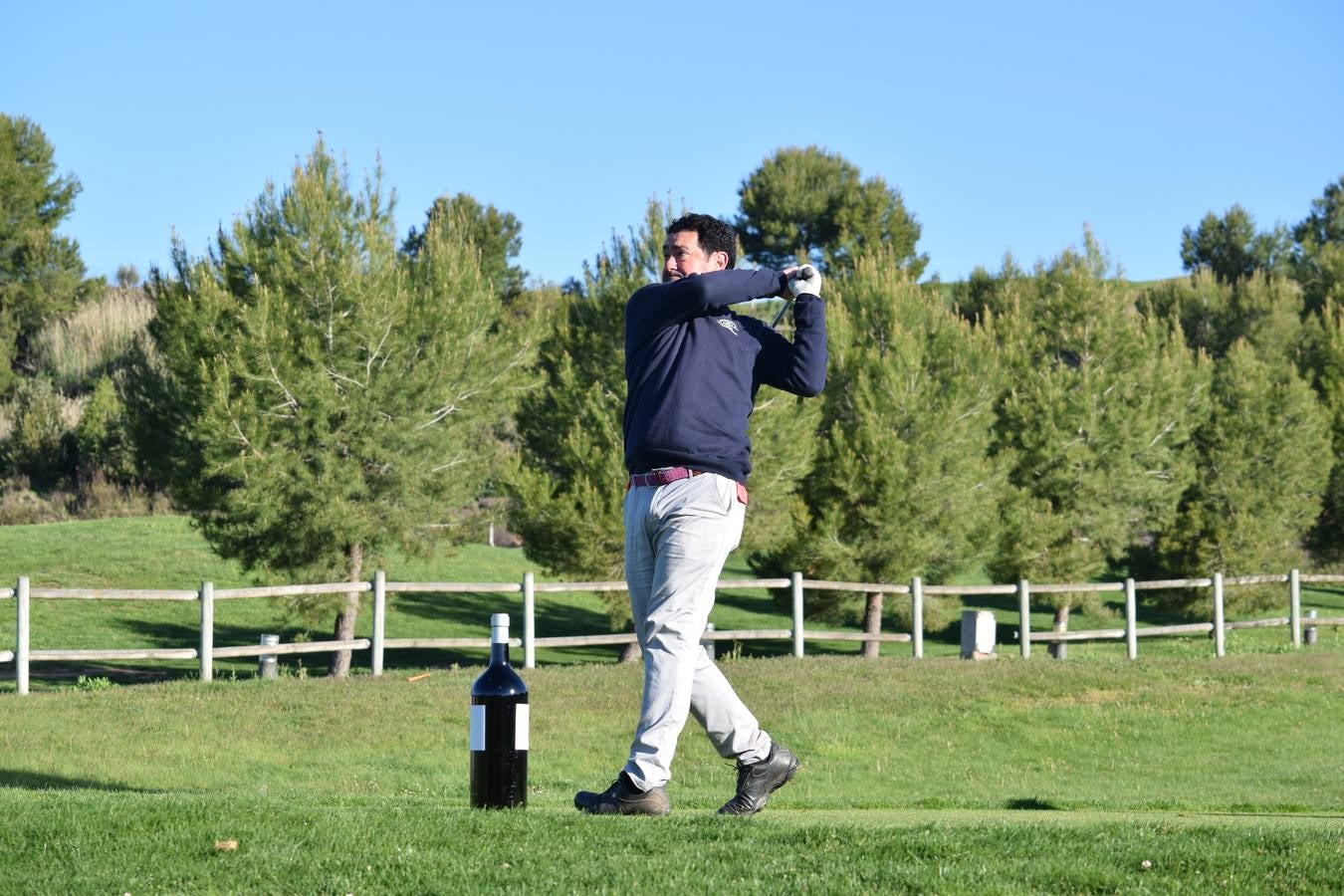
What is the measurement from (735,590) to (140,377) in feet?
69.9

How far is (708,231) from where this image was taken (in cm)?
588

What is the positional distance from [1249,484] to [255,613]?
22975 millimetres

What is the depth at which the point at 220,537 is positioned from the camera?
75.4 ft

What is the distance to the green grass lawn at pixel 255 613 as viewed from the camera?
97.9 feet

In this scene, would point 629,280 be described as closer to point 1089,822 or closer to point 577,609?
point 577,609

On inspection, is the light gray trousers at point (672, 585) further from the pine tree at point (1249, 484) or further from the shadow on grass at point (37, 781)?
the pine tree at point (1249, 484)

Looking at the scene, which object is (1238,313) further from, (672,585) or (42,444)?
(672,585)

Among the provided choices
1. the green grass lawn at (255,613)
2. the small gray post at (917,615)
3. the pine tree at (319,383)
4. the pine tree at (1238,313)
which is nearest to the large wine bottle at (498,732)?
the pine tree at (319,383)

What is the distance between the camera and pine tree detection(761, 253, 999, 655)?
1099 inches

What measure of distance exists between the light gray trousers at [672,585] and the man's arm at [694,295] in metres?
0.61

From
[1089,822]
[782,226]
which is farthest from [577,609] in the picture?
[1089,822]

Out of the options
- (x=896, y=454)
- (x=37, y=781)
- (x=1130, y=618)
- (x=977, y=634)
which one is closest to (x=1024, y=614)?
(x=977, y=634)

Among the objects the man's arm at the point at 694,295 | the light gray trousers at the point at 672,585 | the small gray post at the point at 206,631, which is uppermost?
the man's arm at the point at 694,295

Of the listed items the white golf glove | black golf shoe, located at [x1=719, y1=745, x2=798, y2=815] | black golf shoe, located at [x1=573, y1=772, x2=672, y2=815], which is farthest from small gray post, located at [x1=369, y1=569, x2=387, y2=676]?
the white golf glove
